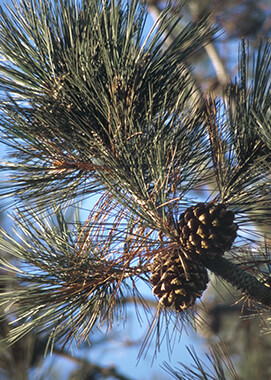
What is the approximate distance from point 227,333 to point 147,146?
7.08 feet

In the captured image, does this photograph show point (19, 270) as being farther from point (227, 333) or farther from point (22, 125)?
point (227, 333)

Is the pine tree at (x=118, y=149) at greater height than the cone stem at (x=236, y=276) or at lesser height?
greater

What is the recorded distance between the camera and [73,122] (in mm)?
837

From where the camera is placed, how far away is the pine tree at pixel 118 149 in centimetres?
79

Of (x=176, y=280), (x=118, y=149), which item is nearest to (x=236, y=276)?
(x=176, y=280)

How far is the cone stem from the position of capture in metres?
0.79

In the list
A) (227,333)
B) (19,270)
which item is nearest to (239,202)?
(19,270)

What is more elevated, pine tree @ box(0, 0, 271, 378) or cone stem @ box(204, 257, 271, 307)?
pine tree @ box(0, 0, 271, 378)

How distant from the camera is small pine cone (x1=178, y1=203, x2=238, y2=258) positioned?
0.76m

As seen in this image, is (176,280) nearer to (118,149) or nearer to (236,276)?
(236,276)

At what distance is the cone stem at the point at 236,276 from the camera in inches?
31.3

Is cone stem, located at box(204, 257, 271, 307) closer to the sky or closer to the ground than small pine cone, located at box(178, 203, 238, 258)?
closer to the ground

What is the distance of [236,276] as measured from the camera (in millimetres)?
794

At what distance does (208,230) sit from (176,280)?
0.09 metres
